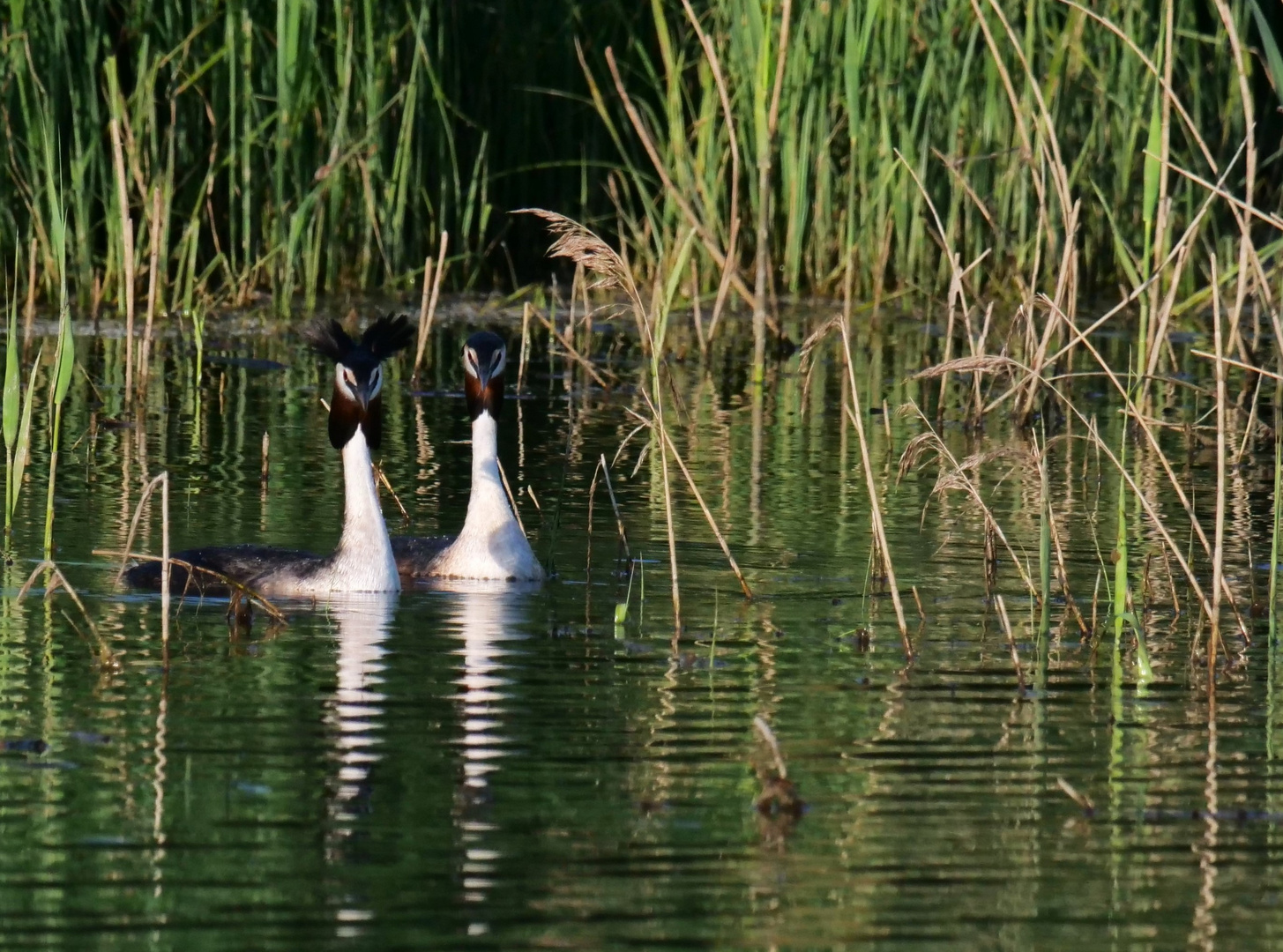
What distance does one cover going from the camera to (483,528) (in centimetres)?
854

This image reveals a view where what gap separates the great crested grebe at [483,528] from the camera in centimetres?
845

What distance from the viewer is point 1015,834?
502cm

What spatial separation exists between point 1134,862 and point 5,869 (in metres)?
2.20

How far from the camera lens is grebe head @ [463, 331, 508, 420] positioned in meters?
8.93

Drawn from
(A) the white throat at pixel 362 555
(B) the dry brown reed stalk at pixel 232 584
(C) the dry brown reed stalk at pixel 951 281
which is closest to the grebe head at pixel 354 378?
(A) the white throat at pixel 362 555

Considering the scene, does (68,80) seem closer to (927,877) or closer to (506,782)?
(506,782)

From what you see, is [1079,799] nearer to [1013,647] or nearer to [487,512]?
[1013,647]

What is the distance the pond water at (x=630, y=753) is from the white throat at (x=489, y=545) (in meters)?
0.23

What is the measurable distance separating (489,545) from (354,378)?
75 cm

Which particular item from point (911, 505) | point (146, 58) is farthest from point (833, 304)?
point (911, 505)

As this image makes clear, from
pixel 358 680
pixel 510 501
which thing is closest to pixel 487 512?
pixel 510 501

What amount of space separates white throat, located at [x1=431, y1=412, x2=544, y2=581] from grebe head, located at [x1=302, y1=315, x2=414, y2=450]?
0.45 meters

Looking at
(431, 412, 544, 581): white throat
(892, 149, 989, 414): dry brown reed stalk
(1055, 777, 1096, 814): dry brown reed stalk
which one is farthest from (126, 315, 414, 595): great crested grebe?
(1055, 777, 1096, 814): dry brown reed stalk

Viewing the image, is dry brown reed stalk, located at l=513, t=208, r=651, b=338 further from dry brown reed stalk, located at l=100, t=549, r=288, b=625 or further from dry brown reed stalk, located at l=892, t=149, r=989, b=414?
dry brown reed stalk, located at l=892, t=149, r=989, b=414
